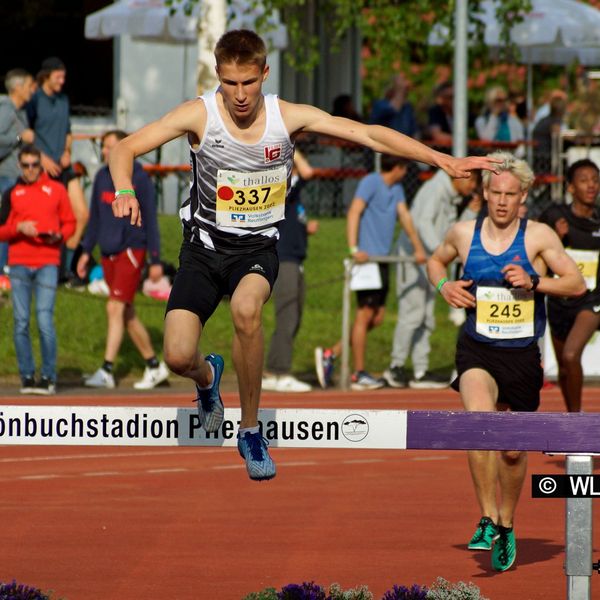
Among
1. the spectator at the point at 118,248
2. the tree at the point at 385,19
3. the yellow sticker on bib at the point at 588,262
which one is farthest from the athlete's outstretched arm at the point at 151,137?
the tree at the point at 385,19

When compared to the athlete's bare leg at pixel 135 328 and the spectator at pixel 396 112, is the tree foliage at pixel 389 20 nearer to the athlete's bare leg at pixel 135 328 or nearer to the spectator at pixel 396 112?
the spectator at pixel 396 112

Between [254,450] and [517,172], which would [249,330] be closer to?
[254,450]

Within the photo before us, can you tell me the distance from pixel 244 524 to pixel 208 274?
9.36 ft

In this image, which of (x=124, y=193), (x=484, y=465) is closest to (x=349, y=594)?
(x=124, y=193)

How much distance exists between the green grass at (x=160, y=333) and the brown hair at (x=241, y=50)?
9656 millimetres

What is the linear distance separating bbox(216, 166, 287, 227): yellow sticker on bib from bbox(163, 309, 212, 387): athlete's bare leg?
47 cm

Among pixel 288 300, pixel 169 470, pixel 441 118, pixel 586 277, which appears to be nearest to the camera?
pixel 169 470

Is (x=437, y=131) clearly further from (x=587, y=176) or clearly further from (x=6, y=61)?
(x=587, y=176)

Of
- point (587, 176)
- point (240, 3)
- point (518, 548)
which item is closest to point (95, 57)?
point (240, 3)

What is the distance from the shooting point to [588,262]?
1439 centimetres

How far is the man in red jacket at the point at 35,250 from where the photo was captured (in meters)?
Answer: 15.8

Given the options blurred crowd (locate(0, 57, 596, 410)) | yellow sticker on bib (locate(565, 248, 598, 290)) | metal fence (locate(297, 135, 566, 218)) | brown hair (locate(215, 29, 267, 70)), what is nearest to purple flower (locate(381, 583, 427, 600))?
brown hair (locate(215, 29, 267, 70))

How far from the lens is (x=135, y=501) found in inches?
458

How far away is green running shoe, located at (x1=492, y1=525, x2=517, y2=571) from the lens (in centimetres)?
932
